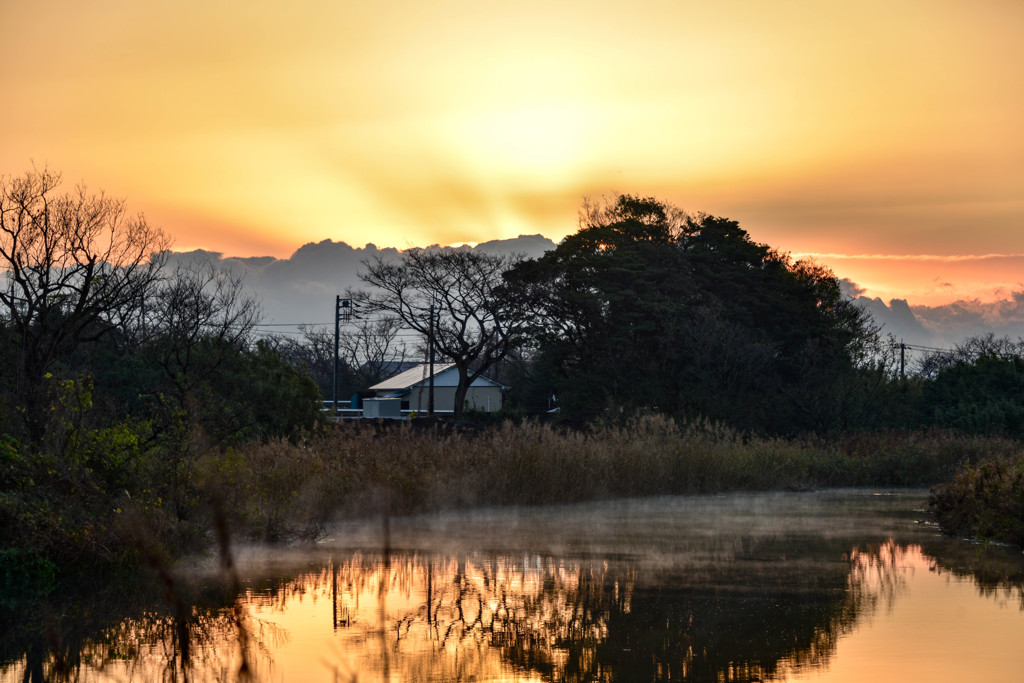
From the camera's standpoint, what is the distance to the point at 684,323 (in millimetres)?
39688

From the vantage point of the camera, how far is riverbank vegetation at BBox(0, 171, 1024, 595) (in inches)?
526

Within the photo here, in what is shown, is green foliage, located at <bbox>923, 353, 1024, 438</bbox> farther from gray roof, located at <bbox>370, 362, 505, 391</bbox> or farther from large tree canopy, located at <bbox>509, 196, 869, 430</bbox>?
gray roof, located at <bbox>370, 362, 505, 391</bbox>

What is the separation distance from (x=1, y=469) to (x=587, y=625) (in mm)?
7597

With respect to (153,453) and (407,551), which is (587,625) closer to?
(407,551)

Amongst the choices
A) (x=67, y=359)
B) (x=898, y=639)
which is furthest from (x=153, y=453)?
(x=67, y=359)

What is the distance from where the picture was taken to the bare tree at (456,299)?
4778cm

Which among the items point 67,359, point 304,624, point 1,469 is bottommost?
point 304,624

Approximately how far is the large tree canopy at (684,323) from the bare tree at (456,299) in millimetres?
1786

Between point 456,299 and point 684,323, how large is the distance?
13.0m

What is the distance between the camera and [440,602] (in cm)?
1073

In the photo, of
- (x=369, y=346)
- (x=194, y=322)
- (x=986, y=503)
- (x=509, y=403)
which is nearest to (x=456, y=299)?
(x=509, y=403)

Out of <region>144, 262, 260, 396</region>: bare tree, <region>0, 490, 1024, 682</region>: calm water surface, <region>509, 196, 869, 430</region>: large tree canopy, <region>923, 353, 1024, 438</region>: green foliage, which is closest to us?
<region>0, 490, 1024, 682</region>: calm water surface

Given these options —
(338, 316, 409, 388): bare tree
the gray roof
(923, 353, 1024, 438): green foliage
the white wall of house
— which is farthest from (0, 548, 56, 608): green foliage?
(338, 316, 409, 388): bare tree

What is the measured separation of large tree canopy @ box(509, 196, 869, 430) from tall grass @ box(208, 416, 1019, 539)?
7056 millimetres
